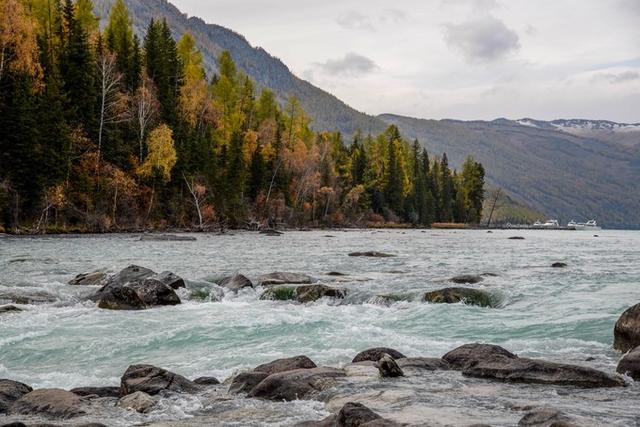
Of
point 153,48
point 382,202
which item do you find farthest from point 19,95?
point 382,202

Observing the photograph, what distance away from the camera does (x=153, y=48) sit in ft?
216

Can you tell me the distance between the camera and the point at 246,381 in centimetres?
915

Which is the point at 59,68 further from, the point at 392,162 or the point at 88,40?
the point at 392,162

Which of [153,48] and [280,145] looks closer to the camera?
[153,48]

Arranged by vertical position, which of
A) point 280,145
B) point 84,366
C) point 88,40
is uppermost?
point 88,40

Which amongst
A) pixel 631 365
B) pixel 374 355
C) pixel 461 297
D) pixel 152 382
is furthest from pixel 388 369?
pixel 461 297

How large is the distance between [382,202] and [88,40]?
64.9 m

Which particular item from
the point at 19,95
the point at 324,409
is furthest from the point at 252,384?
the point at 19,95

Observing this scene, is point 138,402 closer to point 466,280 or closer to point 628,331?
point 628,331

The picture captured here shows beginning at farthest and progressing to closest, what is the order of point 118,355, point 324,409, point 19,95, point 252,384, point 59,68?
point 59,68, point 19,95, point 118,355, point 252,384, point 324,409

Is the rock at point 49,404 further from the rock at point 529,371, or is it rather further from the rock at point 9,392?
the rock at point 529,371

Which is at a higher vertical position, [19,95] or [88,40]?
[88,40]

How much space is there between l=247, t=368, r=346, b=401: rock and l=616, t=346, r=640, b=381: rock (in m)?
4.77

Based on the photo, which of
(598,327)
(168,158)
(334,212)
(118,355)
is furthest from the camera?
(334,212)
